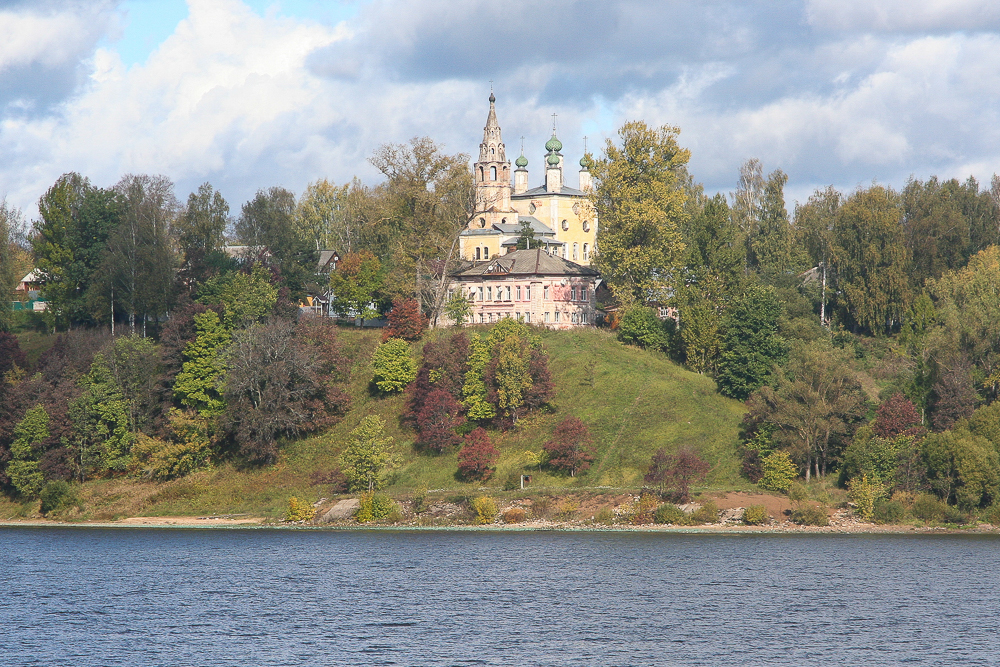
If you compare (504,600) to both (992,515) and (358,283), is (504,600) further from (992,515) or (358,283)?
(358,283)

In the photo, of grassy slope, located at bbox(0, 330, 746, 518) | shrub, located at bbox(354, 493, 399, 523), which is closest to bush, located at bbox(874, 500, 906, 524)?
grassy slope, located at bbox(0, 330, 746, 518)

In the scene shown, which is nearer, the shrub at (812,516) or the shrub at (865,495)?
the shrub at (812,516)

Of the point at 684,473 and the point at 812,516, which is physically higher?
the point at 684,473

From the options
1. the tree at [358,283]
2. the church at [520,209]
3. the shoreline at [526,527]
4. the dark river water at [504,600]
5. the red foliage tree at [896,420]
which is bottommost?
the dark river water at [504,600]

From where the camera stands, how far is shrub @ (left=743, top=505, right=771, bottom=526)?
72.9 metres

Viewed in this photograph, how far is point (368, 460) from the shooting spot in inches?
3184

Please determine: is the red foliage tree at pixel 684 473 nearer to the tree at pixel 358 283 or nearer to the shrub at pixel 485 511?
the shrub at pixel 485 511

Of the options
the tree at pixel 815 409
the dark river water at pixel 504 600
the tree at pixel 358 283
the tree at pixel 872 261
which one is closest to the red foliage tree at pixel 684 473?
the dark river water at pixel 504 600

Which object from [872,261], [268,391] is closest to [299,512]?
[268,391]

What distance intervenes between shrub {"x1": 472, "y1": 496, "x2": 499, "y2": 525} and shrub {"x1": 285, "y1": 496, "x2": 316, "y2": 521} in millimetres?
12568

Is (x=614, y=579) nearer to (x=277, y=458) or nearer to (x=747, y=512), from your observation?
(x=747, y=512)

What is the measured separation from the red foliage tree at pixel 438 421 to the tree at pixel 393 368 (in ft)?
20.0

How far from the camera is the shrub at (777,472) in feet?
249

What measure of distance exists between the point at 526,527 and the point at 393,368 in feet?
78.9
